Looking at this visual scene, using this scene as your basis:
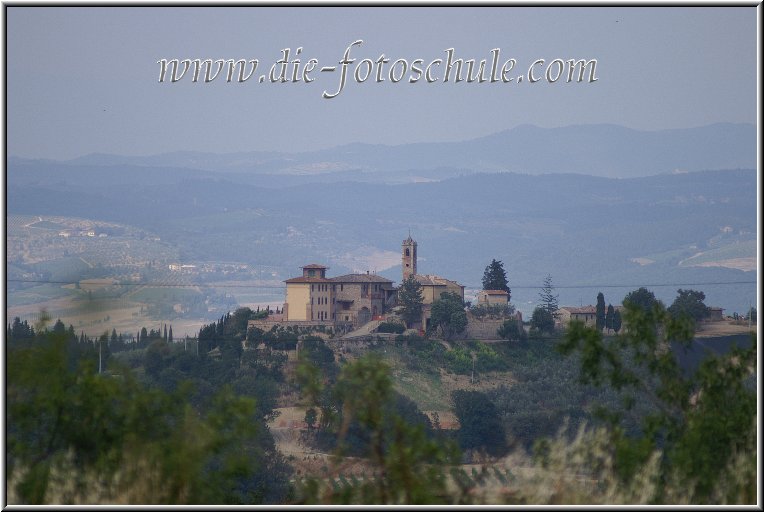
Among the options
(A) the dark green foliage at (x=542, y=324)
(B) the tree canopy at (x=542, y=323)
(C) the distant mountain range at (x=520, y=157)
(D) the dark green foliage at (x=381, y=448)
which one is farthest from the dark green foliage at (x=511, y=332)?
(C) the distant mountain range at (x=520, y=157)

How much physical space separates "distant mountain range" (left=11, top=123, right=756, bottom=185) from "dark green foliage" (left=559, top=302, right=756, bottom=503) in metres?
130

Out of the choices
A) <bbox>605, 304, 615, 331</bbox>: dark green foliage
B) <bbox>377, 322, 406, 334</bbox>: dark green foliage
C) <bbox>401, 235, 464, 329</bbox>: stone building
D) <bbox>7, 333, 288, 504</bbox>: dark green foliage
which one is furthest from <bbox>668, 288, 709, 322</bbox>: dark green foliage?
<bbox>7, 333, 288, 504</bbox>: dark green foliage

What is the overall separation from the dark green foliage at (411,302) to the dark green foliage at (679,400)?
34.3 meters

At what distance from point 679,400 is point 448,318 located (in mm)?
34420

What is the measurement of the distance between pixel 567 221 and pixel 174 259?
6756 cm

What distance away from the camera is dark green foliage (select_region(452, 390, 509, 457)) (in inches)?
1289

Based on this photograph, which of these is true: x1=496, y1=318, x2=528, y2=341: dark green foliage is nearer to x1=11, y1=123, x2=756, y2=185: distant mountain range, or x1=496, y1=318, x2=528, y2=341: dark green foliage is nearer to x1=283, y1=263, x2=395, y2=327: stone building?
x1=283, y1=263, x2=395, y2=327: stone building

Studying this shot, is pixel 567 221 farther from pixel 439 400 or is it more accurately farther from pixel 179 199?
pixel 439 400

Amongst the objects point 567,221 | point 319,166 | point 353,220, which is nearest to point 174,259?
point 353,220

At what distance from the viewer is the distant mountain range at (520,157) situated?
14350cm

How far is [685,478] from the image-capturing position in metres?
7.93

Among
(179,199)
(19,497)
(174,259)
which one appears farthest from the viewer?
(179,199)

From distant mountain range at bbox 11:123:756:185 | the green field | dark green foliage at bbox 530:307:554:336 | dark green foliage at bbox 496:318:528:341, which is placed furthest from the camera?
distant mountain range at bbox 11:123:756:185

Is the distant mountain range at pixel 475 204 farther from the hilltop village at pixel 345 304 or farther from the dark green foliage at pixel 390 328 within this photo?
the dark green foliage at pixel 390 328
